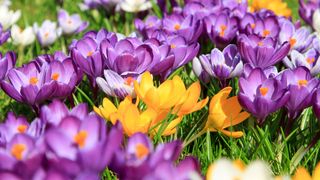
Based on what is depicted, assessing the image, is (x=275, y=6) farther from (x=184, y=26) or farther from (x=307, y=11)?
(x=184, y=26)

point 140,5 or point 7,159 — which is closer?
point 7,159

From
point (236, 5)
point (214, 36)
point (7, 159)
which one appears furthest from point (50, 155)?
point (236, 5)

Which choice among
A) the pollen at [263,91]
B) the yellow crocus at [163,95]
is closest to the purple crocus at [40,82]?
the yellow crocus at [163,95]

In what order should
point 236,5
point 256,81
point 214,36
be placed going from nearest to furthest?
point 256,81, point 214,36, point 236,5

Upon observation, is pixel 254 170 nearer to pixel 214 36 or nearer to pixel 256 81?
pixel 256 81

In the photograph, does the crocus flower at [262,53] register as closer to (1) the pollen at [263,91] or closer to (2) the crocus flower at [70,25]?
(1) the pollen at [263,91]

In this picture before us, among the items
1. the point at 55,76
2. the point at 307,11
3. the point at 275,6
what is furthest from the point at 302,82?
the point at 275,6

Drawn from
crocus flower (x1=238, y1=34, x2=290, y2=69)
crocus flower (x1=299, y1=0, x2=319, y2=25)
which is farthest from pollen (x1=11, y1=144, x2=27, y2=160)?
crocus flower (x1=299, y1=0, x2=319, y2=25)
